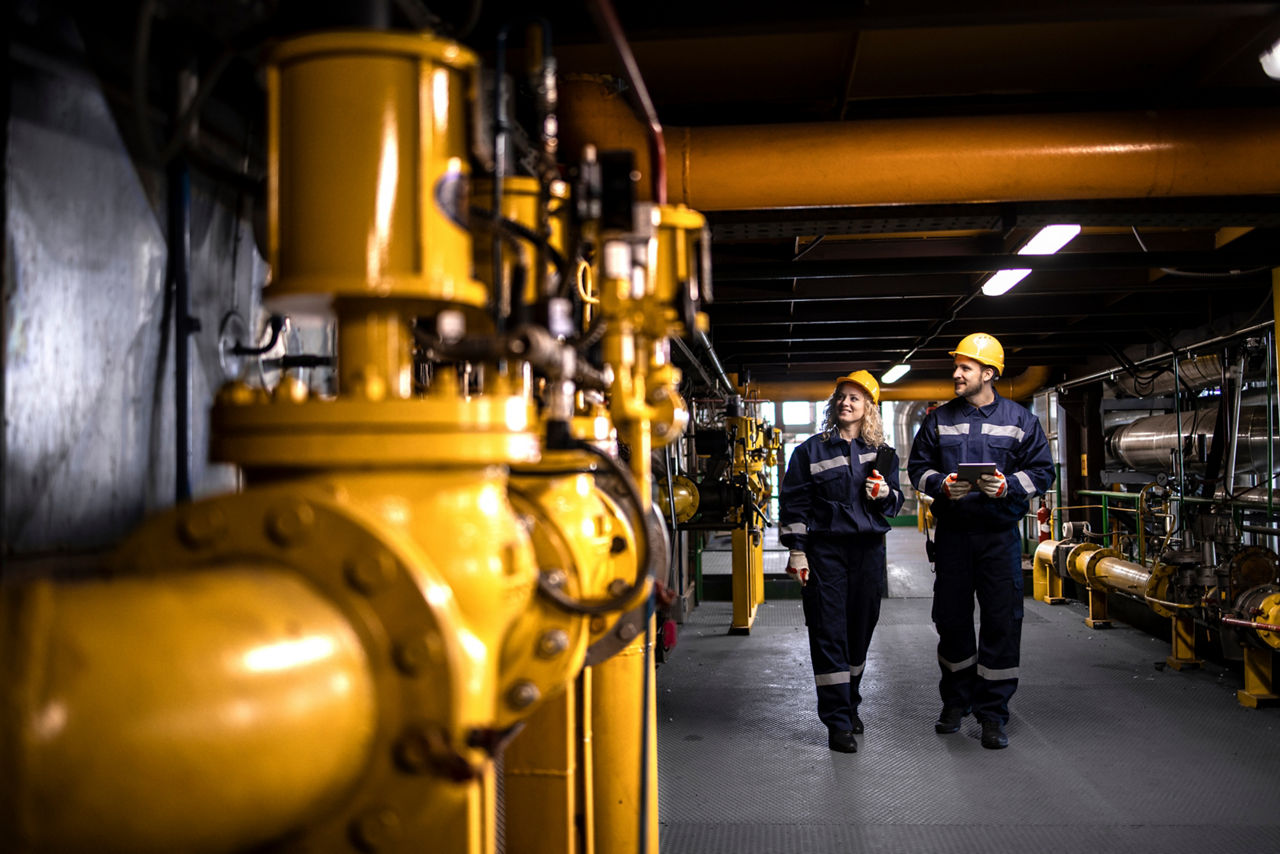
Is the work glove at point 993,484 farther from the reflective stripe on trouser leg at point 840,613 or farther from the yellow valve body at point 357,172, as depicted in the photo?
the yellow valve body at point 357,172

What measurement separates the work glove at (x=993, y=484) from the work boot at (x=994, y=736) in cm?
93

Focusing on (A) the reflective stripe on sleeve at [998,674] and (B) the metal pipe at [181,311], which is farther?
(A) the reflective stripe on sleeve at [998,674]

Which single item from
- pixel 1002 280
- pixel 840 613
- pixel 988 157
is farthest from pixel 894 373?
pixel 988 157

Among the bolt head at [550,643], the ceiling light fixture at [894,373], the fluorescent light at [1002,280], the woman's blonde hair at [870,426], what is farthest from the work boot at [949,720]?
the ceiling light fixture at [894,373]

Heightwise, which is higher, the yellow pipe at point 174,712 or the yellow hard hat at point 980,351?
the yellow hard hat at point 980,351

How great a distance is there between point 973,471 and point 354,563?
3383 mm

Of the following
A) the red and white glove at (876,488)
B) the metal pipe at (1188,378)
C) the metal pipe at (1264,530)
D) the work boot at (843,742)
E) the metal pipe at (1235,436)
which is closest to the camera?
the work boot at (843,742)

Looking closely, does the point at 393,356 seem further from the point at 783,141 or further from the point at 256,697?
the point at 783,141

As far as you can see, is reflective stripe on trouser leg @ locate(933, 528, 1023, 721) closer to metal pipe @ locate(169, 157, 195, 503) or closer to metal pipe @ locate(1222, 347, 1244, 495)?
metal pipe @ locate(1222, 347, 1244, 495)

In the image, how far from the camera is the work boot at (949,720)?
3.98 m

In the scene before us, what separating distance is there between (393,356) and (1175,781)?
3.47 m

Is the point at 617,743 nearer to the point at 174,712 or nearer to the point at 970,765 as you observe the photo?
the point at 174,712

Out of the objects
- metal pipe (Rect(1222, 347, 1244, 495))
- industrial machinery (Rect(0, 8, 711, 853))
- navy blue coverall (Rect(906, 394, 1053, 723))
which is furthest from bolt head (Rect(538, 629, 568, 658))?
metal pipe (Rect(1222, 347, 1244, 495))

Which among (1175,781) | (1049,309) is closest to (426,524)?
(1175,781)
